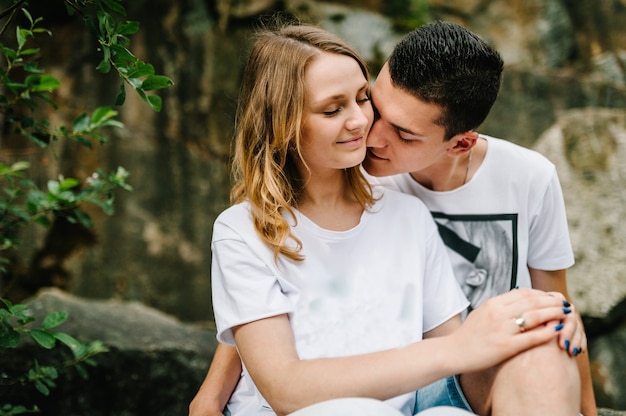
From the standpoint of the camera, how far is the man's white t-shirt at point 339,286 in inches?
70.1

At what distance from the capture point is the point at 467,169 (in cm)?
241

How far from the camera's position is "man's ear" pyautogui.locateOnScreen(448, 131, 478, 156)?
2271 mm

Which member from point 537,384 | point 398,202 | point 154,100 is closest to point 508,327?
point 537,384

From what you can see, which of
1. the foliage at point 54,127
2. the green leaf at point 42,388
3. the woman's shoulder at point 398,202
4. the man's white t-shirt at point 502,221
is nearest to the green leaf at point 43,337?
the foliage at point 54,127

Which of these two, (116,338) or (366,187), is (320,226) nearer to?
(366,187)

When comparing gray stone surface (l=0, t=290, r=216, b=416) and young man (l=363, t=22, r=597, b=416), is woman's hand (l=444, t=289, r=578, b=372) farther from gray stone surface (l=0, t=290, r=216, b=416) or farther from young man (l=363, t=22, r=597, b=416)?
gray stone surface (l=0, t=290, r=216, b=416)

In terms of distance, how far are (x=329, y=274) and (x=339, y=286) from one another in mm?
44

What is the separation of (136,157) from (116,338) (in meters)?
1.85

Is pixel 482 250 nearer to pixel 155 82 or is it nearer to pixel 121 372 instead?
pixel 155 82

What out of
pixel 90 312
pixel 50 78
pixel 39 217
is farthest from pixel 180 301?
pixel 50 78

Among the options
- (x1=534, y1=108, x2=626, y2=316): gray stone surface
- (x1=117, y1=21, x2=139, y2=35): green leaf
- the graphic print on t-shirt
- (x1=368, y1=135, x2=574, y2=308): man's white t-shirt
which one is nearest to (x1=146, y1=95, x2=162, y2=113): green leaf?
(x1=117, y1=21, x2=139, y2=35): green leaf

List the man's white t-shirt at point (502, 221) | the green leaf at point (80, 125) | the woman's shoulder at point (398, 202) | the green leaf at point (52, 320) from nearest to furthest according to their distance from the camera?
the green leaf at point (52, 320) < the woman's shoulder at point (398, 202) < the green leaf at point (80, 125) < the man's white t-shirt at point (502, 221)

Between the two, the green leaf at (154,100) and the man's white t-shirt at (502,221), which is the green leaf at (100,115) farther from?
the man's white t-shirt at (502,221)

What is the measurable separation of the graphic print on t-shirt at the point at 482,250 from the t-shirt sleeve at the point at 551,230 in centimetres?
9
